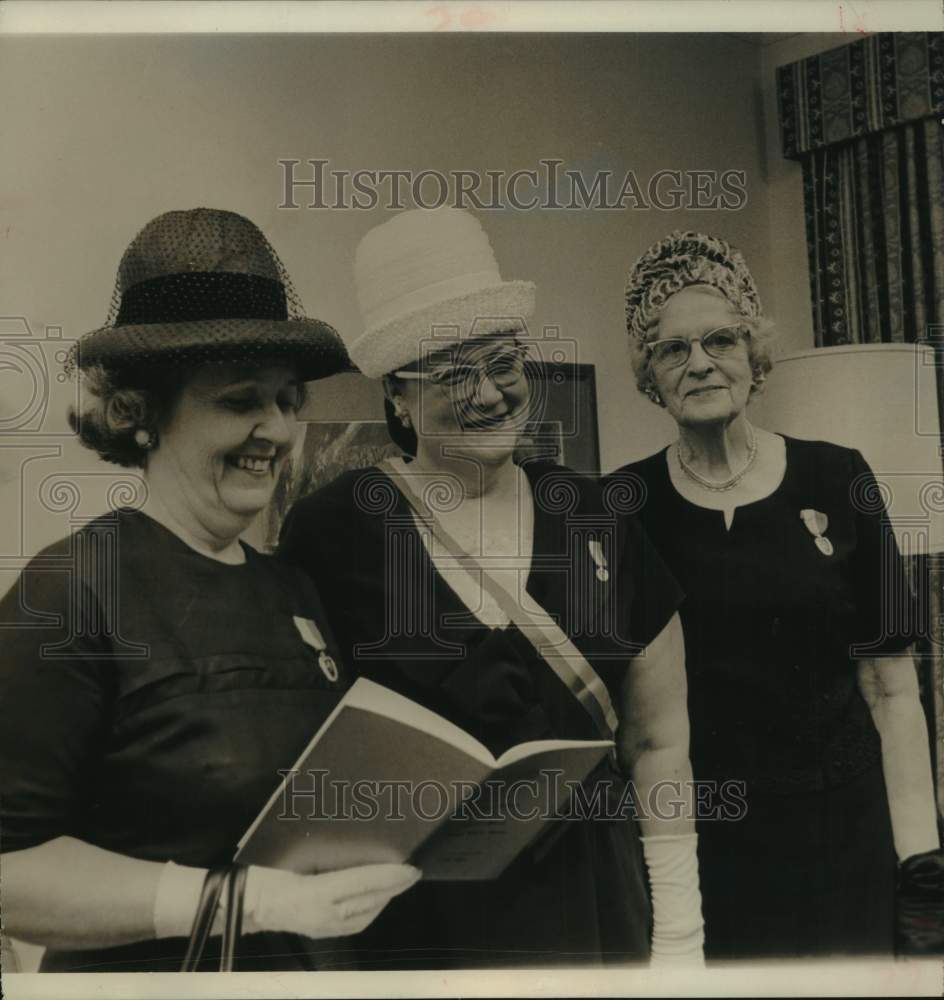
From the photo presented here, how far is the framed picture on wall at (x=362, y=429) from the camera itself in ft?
6.76

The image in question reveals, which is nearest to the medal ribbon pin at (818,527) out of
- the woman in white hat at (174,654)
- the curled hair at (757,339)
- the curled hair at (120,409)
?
the curled hair at (757,339)

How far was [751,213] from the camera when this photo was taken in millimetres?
2152

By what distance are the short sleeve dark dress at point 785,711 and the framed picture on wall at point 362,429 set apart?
13 centimetres

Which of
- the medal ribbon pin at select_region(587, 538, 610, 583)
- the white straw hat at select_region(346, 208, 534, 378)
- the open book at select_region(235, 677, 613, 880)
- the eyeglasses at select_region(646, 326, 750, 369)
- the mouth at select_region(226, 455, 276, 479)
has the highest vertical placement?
the white straw hat at select_region(346, 208, 534, 378)

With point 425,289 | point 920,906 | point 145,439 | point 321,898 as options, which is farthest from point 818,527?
point 145,439

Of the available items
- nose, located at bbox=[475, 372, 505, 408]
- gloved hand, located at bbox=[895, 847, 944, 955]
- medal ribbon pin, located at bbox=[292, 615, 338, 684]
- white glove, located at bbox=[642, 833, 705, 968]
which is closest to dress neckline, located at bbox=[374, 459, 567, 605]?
nose, located at bbox=[475, 372, 505, 408]

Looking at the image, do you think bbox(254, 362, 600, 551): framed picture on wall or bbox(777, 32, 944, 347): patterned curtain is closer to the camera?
bbox(254, 362, 600, 551): framed picture on wall

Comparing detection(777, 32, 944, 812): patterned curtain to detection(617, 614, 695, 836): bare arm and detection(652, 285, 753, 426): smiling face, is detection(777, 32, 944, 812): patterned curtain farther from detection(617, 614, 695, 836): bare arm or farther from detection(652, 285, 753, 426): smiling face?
detection(617, 614, 695, 836): bare arm

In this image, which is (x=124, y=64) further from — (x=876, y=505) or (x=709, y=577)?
(x=876, y=505)

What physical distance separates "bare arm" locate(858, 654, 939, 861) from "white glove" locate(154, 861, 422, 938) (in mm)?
858

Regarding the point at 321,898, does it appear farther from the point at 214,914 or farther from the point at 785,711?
the point at 785,711

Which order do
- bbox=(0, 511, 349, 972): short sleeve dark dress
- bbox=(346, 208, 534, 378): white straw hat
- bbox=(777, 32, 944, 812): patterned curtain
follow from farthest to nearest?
bbox=(777, 32, 944, 812): patterned curtain
bbox=(346, 208, 534, 378): white straw hat
bbox=(0, 511, 349, 972): short sleeve dark dress

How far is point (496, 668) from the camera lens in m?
2.04

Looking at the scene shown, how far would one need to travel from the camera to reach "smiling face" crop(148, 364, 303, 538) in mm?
2029
